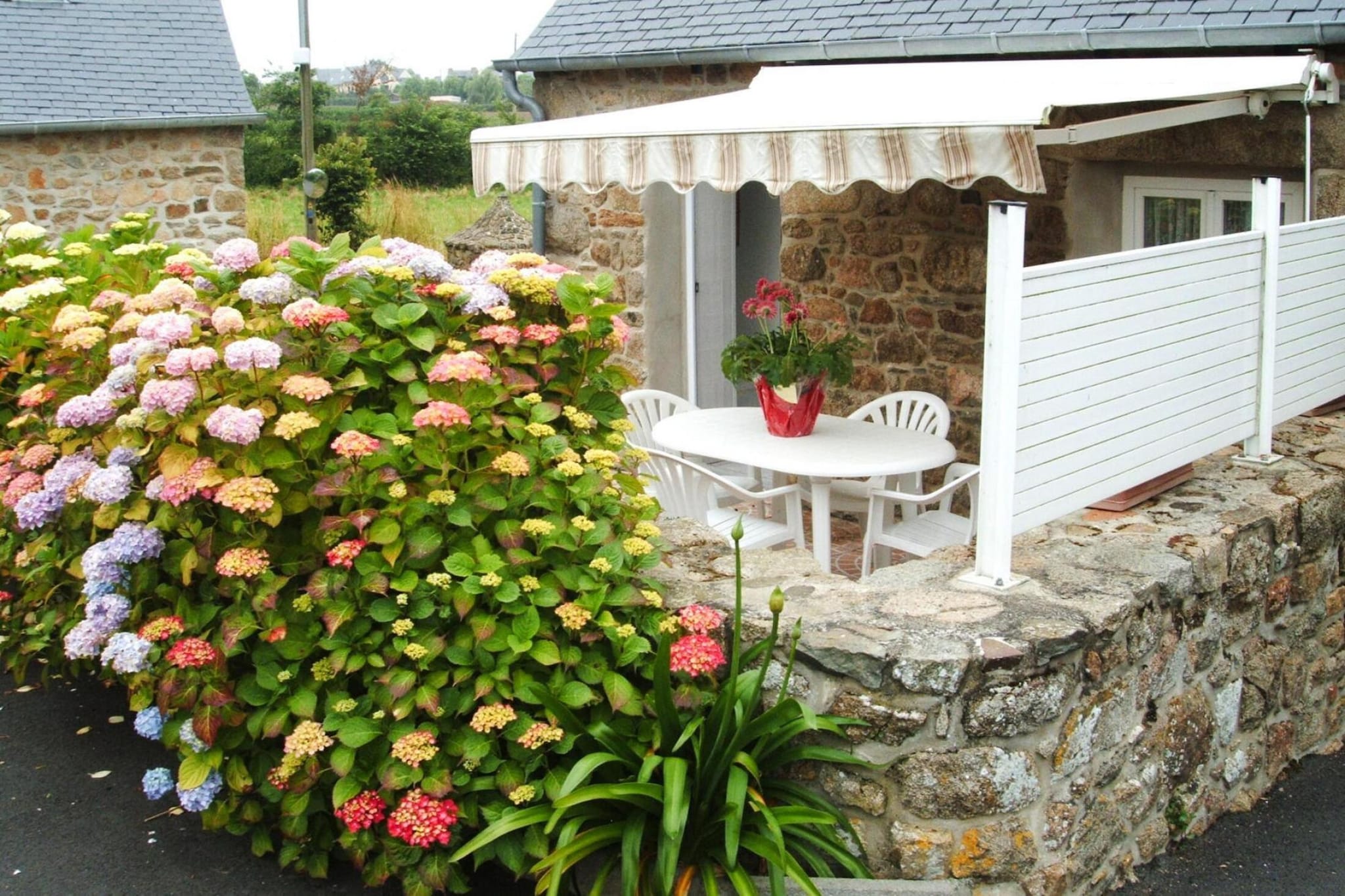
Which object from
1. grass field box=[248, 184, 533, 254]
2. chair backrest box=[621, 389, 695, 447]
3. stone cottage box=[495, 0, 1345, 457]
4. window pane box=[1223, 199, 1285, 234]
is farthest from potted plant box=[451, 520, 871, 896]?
grass field box=[248, 184, 533, 254]

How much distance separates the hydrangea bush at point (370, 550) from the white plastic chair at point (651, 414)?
257 centimetres

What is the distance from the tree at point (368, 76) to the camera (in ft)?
141

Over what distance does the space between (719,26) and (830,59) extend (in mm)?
1058

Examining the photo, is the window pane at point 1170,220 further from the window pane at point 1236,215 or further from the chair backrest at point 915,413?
the chair backrest at point 915,413

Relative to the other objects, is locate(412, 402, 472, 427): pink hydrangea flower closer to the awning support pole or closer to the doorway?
the awning support pole

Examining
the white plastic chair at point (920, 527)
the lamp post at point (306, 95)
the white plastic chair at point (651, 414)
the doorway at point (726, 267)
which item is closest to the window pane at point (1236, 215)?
the white plastic chair at point (920, 527)

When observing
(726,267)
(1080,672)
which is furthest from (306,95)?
(1080,672)

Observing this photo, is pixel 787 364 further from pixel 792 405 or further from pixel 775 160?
pixel 775 160

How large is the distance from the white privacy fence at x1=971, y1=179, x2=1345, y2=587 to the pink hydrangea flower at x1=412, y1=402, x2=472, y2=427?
1.50 m

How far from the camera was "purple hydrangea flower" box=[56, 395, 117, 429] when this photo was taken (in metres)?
4.23

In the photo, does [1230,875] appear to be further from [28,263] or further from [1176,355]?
[28,263]

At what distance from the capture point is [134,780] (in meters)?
4.82

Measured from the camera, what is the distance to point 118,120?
47.5 feet

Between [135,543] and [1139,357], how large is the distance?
3.24 m
